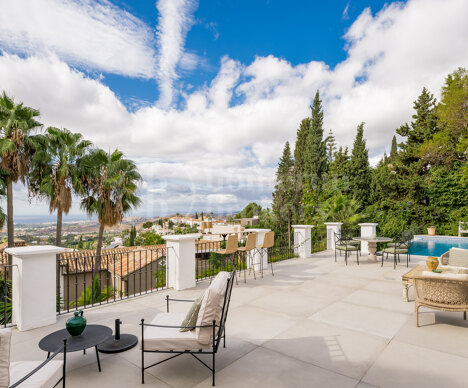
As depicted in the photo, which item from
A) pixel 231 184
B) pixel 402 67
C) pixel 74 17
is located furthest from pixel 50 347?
pixel 231 184

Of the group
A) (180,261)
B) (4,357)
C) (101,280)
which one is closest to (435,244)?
(180,261)

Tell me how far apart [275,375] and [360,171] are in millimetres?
20797

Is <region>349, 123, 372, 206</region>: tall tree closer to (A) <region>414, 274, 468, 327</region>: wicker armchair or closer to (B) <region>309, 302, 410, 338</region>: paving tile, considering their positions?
(B) <region>309, 302, 410, 338</region>: paving tile

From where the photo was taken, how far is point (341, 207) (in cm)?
1418

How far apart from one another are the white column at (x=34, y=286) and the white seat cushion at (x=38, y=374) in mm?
2212

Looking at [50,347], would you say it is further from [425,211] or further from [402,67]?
[425,211]

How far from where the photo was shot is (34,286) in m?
4.14

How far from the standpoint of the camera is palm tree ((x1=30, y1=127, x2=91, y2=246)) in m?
14.1

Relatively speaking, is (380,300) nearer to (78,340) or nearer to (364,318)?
(364,318)

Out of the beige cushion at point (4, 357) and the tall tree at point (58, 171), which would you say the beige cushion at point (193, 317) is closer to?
the beige cushion at point (4, 357)

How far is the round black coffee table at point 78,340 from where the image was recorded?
2650 mm

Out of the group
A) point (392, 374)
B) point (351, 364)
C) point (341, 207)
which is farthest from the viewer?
point (341, 207)

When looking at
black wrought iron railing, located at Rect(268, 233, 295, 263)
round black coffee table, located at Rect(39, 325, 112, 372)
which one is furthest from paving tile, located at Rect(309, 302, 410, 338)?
black wrought iron railing, located at Rect(268, 233, 295, 263)

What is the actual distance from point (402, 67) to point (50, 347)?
14.4 metres
